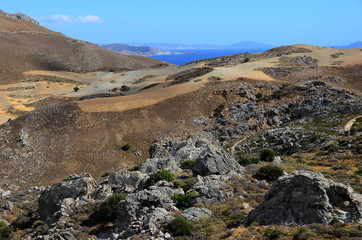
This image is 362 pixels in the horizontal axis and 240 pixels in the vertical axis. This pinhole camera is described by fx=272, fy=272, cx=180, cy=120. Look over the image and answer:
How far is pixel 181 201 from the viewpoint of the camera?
19.2 m

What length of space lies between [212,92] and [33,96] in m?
59.6

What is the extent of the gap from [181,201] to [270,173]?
907 centimetres

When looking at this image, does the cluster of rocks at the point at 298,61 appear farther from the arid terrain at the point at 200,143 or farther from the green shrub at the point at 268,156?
the green shrub at the point at 268,156

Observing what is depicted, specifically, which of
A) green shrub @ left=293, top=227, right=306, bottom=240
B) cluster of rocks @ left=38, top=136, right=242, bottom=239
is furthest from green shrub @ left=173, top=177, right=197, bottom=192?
green shrub @ left=293, top=227, right=306, bottom=240

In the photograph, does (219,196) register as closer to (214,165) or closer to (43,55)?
(214,165)

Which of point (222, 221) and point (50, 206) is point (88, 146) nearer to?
point (50, 206)

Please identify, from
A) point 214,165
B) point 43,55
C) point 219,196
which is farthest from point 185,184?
point 43,55

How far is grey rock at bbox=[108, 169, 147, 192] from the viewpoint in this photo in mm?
25419

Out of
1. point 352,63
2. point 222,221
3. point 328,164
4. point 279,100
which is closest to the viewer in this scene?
point 222,221

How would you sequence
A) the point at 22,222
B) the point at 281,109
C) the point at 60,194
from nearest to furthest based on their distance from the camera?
the point at 60,194 → the point at 22,222 → the point at 281,109

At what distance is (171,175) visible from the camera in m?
24.7

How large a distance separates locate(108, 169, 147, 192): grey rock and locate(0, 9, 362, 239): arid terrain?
0.10 m

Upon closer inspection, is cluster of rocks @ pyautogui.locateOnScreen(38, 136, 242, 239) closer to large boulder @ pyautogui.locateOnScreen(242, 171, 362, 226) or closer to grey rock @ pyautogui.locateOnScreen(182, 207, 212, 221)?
grey rock @ pyautogui.locateOnScreen(182, 207, 212, 221)

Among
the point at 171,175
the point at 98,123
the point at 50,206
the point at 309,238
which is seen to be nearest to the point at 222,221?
the point at 309,238
